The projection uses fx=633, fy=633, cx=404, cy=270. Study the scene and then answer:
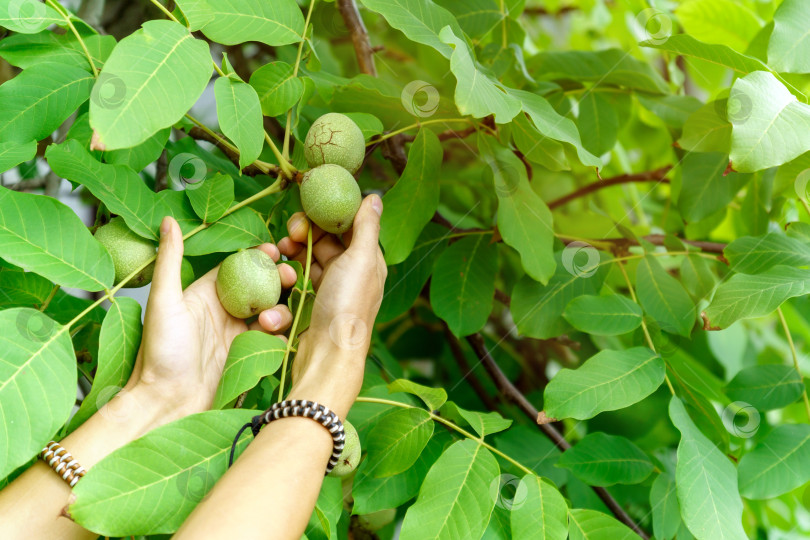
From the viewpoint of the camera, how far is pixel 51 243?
94 centimetres

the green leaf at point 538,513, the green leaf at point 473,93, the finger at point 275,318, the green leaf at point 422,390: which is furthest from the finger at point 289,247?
the green leaf at point 538,513

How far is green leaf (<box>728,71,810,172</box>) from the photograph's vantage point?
2.94ft

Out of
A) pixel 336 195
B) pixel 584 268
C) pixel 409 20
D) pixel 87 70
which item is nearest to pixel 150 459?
pixel 336 195

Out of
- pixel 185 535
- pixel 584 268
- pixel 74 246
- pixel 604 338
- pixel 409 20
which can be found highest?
pixel 409 20

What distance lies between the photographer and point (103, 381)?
0.95 meters

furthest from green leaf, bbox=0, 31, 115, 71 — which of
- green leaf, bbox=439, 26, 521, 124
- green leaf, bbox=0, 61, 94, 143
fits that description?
green leaf, bbox=439, 26, 521, 124

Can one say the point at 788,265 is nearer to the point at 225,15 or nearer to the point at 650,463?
the point at 650,463

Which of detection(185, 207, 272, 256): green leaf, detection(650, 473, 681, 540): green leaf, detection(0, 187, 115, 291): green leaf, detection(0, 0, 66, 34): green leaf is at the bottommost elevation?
detection(650, 473, 681, 540): green leaf

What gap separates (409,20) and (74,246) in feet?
2.08

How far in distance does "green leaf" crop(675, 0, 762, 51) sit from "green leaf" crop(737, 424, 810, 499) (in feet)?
3.24

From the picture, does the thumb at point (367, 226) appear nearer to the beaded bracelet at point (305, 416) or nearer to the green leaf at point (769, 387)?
the beaded bracelet at point (305, 416)

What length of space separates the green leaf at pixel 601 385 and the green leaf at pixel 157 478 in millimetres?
504

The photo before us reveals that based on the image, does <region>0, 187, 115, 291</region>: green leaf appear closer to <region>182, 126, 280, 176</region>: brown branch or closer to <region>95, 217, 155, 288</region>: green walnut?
<region>95, 217, 155, 288</region>: green walnut

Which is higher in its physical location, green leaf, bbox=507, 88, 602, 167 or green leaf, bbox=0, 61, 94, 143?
green leaf, bbox=0, 61, 94, 143
